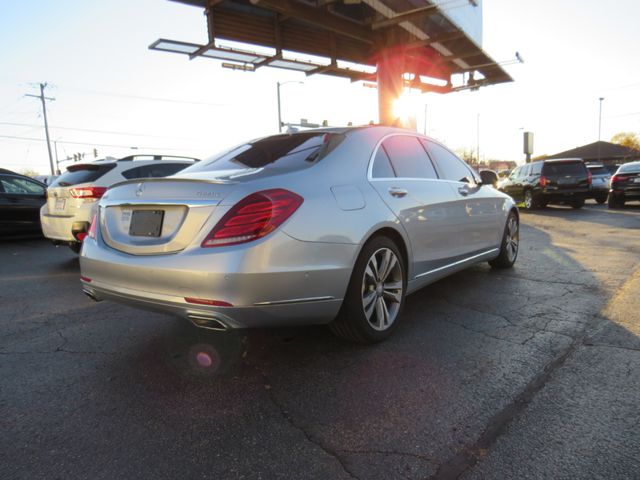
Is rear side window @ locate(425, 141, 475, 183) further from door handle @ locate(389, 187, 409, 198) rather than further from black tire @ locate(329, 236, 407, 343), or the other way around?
black tire @ locate(329, 236, 407, 343)

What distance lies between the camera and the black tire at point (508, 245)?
220 inches

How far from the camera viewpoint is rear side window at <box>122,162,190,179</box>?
23.5ft

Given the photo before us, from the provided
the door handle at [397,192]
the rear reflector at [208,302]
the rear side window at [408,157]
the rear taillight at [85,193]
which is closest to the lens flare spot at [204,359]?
the rear reflector at [208,302]

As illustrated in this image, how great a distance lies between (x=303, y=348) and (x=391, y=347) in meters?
0.62

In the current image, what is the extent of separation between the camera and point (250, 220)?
2.51 metres

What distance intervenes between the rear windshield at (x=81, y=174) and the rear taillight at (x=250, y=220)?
193 inches

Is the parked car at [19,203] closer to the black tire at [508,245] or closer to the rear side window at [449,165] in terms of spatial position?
the rear side window at [449,165]

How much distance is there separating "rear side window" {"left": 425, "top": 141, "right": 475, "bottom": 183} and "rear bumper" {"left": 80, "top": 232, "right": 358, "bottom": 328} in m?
1.99

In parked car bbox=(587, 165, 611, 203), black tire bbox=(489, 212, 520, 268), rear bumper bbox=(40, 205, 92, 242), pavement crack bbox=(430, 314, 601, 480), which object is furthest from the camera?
parked car bbox=(587, 165, 611, 203)

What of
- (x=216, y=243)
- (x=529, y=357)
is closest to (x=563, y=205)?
(x=529, y=357)

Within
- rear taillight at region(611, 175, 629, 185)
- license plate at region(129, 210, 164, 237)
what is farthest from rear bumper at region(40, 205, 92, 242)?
rear taillight at region(611, 175, 629, 185)

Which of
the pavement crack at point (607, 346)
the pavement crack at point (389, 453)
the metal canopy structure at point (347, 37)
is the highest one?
the metal canopy structure at point (347, 37)

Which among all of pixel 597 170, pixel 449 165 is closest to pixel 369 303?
pixel 449 165

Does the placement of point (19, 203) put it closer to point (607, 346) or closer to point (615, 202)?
point (607, 346)
